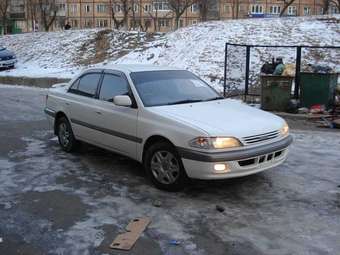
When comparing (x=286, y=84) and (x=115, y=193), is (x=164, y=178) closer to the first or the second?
(x=115, y=193)

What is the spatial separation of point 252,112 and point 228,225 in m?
1.88

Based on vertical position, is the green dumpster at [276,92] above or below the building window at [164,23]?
below

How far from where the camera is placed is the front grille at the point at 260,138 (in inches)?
220

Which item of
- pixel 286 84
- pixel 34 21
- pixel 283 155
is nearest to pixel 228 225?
pixel 283 155

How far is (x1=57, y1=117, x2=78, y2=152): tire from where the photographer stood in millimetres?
7871

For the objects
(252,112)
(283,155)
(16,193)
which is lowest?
(16,193)

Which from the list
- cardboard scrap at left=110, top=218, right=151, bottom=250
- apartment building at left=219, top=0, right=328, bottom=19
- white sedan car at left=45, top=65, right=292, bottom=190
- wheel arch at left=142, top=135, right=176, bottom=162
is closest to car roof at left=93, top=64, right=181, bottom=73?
white sedan car at left=45, top=65, right=292, bottom=190

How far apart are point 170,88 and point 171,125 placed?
1.08 m

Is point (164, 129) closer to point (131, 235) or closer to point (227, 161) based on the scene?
point (227, 161)

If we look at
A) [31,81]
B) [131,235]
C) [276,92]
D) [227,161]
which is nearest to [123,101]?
[227,161]

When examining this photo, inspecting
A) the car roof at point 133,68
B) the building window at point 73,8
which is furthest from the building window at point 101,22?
the car roof at point 133,68

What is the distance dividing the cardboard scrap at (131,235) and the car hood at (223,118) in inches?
49.1

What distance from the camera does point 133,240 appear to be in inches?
179

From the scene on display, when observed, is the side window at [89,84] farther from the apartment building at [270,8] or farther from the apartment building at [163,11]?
the apartment building at [270,8]
